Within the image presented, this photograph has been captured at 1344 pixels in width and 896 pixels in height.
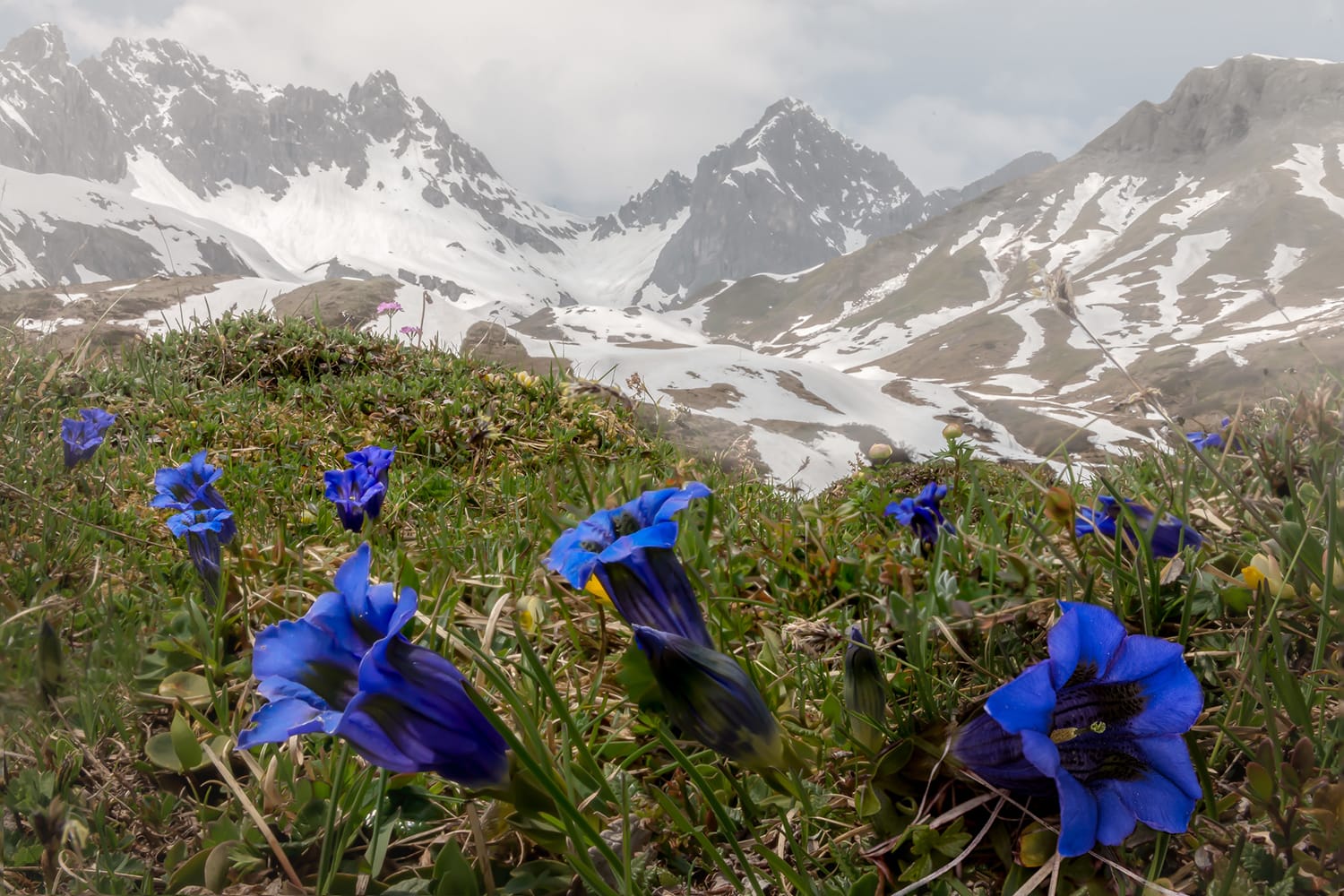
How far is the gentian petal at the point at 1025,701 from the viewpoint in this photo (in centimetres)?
105

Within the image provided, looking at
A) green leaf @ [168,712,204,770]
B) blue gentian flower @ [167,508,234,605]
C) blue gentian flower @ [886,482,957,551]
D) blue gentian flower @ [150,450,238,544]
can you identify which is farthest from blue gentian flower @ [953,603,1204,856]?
blue gentian flower @ [150,450,238,544]

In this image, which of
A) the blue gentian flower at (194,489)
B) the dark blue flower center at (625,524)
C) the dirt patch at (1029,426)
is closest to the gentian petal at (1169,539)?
the dark blue flower center at (625,524)

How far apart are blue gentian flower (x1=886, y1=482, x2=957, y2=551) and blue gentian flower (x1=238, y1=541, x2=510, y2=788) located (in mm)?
1536

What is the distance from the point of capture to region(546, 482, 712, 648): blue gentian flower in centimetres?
134

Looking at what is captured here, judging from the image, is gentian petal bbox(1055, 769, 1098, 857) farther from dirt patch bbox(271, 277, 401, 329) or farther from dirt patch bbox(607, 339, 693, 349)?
dirt patch bbox(607, 339, 693, 349)

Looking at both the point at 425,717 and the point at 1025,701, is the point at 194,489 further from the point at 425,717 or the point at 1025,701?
the point at 1025,701

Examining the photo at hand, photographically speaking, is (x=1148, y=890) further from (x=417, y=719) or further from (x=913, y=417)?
(x=913, y=417)

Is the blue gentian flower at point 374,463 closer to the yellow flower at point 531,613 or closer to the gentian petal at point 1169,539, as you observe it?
the yellow flower at point 531,613

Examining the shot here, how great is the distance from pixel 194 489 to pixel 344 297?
476 inches

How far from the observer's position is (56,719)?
1835mm

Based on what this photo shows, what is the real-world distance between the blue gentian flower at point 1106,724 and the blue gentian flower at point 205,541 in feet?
7.00

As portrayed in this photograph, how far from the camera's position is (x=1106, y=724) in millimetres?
1168

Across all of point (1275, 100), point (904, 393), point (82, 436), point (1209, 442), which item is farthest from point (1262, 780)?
point (1275, 100)

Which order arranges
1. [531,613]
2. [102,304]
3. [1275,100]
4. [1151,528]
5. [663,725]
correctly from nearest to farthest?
[663,725] < [1151,528] < [531,613] < [102,304] < [1275,100]
